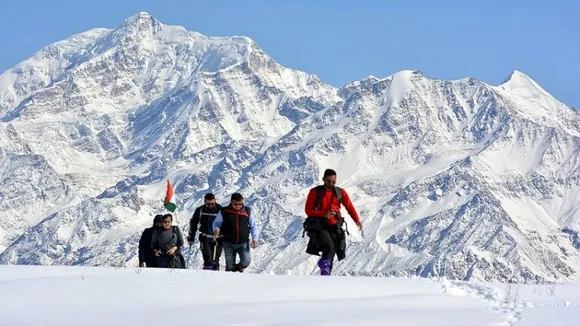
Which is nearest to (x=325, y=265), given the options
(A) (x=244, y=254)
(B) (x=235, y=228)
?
(A) (x=244, y=254)

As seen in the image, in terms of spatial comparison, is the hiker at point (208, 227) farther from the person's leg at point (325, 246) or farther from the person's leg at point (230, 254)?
the person's leg at point (325, 246)

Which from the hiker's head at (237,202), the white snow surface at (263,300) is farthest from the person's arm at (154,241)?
the white snow surface at (263,300)

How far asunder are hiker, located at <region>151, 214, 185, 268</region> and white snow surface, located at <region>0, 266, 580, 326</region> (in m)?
4.09

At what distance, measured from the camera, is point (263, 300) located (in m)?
15.8

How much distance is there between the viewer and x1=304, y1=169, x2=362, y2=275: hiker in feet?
69.2

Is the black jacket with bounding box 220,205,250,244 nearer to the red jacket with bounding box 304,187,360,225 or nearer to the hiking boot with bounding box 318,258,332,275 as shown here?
the red jacket with bounding box 304,187,360,225

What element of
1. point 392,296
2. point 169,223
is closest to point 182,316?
point 392,296

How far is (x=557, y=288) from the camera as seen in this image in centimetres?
1806

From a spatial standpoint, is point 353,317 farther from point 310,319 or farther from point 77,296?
point 77,296

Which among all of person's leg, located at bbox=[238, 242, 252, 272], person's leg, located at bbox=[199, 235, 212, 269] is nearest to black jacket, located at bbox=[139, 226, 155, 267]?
person's leg, located at bbox=[199, 235, 212, 269]

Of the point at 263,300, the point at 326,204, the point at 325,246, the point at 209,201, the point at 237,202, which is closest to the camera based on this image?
the point at 263,300

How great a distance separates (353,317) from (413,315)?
672 mm

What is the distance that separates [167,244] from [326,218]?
154 inches

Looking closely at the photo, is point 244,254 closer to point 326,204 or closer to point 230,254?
point 230,254
